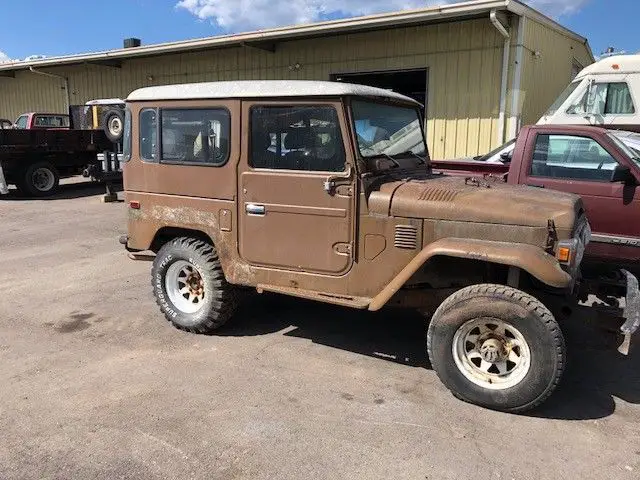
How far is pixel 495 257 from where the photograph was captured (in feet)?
11.3

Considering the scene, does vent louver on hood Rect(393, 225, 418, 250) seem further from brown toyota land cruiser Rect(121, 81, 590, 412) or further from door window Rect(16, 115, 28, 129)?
door window Rect(16, 115, 28, 129)

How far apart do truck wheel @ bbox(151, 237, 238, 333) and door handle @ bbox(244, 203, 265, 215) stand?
57 centimetres

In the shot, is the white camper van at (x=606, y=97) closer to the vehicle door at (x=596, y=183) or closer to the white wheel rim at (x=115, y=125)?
the vehicle door at (x=596, y=183)

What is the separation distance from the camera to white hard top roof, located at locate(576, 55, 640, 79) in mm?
8797

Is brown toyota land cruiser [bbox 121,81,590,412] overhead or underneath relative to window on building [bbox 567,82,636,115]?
underneath

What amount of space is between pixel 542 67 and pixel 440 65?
226 centimetres

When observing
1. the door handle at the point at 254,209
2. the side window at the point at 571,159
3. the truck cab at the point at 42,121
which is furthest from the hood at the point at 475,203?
the truck cab at the point at 42,121

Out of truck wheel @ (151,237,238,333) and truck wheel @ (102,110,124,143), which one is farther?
truck wheel @ (102,110,124,143)

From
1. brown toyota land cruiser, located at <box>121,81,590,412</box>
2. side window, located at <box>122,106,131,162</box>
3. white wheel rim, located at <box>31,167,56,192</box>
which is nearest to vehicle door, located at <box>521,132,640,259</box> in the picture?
brown toyota land cruiser, located at <box>121,81,590,412</box>

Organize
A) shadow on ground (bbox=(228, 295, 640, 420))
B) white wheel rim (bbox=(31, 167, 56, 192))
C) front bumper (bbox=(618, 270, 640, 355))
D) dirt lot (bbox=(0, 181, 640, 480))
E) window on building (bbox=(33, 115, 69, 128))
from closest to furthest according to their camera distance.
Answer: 1. dirt lot (bbox=(0, 181, 640, 480))
2. front bumper (bbox=(618, 270, 640, 355))
3. shadow on ground (bbox=(228, 295, 640, 420))
4. white wheel rim (bbox=(31, 167, 56, 192))
5. window on building (bbox=(33, 115, 69, 128))

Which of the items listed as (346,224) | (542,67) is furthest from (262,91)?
(542,67)

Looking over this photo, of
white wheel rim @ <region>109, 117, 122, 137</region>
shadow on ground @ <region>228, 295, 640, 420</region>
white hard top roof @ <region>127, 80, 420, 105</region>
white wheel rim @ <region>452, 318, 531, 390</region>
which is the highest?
white wheel rim @ <region>109, 117, 122, 137</region>

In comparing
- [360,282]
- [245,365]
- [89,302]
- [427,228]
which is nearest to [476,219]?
[427,228]

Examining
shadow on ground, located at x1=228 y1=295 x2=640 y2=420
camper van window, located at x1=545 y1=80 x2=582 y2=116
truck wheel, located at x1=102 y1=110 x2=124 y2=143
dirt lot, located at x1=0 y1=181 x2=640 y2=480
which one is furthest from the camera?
truck wheel, located at x1=102 y1=110 x2=124 y2=143
